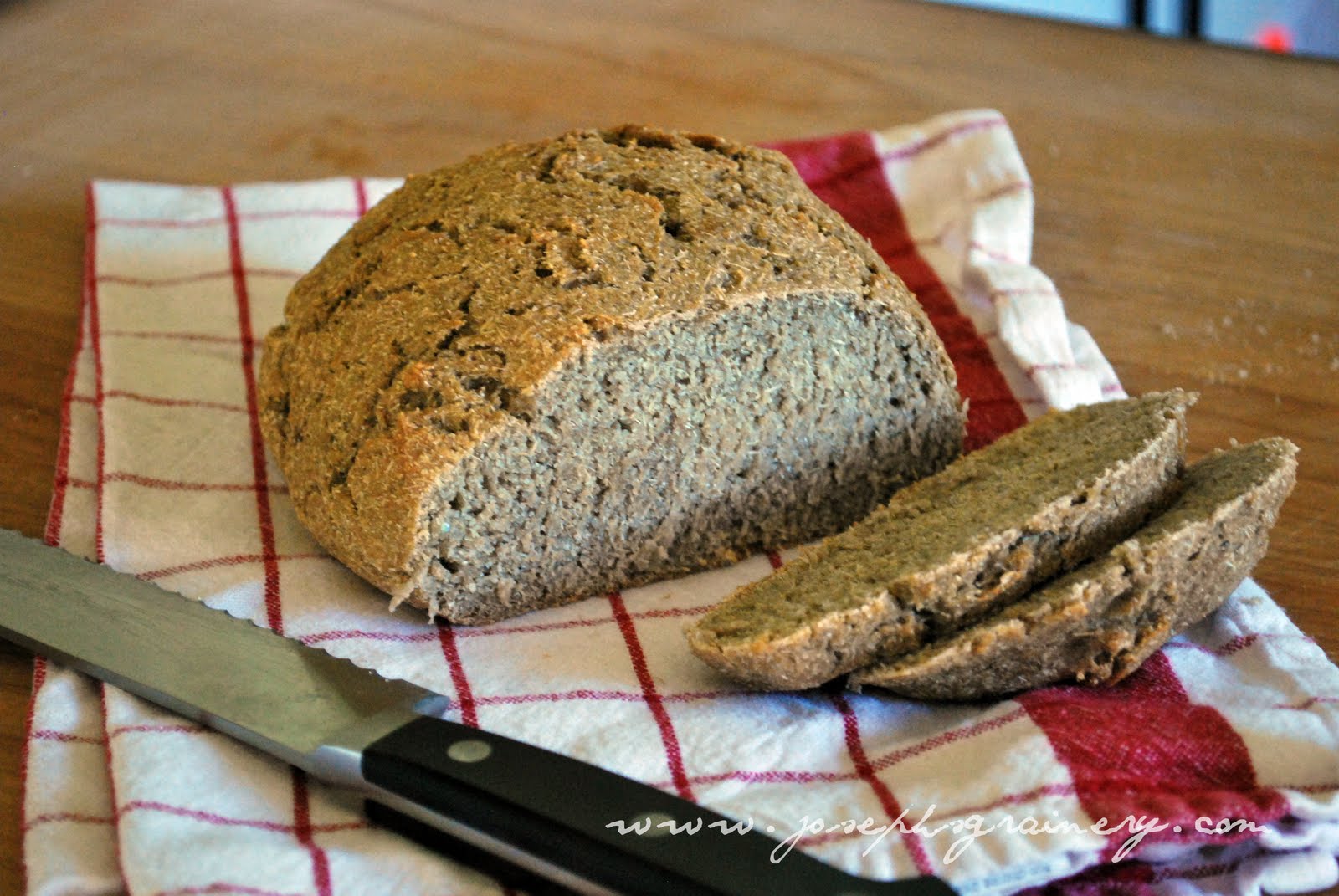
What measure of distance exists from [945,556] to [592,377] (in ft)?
2.11

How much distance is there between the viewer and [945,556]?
7.72 feet

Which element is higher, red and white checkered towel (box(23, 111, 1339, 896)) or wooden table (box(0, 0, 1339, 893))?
wooden table (box(0, 0, 1339, 893))

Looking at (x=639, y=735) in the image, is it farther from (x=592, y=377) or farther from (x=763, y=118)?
(x=763, y=118)

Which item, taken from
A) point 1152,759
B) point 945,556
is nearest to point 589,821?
point 945,556

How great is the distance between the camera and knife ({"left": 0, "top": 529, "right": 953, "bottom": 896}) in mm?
1899

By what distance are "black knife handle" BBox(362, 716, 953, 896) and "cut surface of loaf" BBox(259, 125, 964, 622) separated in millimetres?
473

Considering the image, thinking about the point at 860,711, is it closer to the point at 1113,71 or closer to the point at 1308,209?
the point at 1308,209

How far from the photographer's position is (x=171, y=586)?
262 cm

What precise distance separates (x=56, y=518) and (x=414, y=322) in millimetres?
825

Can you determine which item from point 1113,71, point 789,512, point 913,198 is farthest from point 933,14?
point 789,512

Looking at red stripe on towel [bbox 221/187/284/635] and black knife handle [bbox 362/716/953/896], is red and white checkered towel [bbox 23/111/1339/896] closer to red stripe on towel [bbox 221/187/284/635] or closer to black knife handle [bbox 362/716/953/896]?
red stripe on towel [bbox 221/187/284/635]

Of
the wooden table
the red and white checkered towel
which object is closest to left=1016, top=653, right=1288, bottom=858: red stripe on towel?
the red and white checkered towel

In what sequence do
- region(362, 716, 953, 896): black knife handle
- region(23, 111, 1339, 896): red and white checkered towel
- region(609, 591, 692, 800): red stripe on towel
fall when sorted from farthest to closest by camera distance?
region(609, 591, 692, 800): red stripe on towel, region(23, 111, 1339, 896): red and white checkered towel, region(362, 716, 953, 896): black knife handle

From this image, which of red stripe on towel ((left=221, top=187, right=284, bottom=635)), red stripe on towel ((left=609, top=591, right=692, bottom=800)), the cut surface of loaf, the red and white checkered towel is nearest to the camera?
the red and white checkered towel
